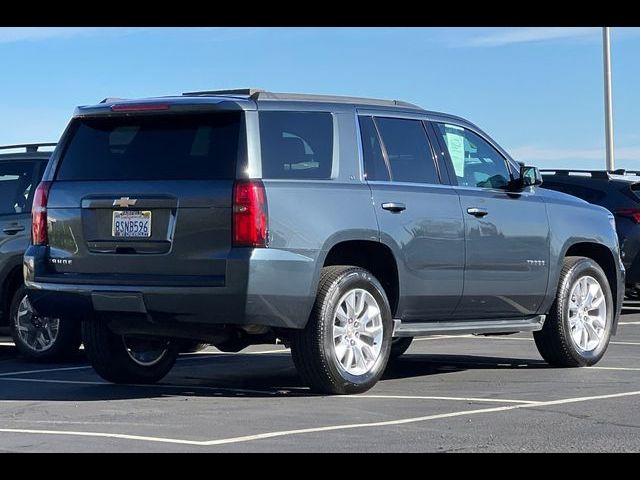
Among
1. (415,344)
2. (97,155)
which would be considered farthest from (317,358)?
(415,344)

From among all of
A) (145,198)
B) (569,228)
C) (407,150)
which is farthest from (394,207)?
(569,228)

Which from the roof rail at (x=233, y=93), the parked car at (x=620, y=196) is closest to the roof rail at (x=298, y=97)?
the roof rail at (x=233, y=93)

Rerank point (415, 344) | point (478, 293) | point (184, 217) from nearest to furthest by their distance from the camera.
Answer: point (184, 217) < point (478, 293) < point (415, 344)

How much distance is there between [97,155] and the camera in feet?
32.8

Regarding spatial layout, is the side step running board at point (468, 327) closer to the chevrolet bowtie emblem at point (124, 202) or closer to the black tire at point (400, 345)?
the black tire at point (400, 345)

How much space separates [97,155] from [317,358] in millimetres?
2090

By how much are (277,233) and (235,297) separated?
0.49 meters

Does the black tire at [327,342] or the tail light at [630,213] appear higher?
the tail light at [630,213]

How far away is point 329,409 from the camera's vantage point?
29.6ft

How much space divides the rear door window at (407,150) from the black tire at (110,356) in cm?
209

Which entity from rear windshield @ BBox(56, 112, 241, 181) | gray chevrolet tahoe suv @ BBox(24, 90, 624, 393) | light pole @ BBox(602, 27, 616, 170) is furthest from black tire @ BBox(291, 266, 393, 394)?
light pole @ BBox(602, 27, 616, 170)

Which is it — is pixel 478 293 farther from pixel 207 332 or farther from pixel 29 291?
pixel 29 291

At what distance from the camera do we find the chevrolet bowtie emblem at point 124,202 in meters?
9.53
